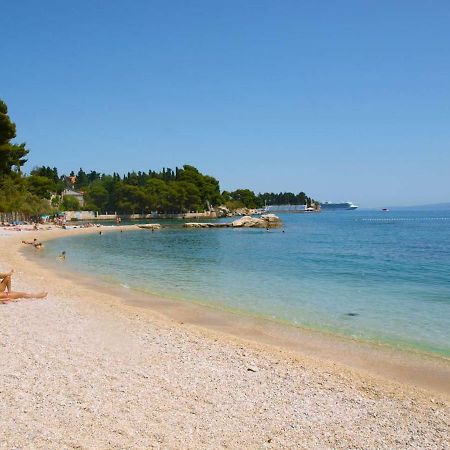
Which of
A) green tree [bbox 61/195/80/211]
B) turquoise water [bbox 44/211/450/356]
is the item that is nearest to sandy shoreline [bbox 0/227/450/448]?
turquoise water [bbox 44/211/450/356]

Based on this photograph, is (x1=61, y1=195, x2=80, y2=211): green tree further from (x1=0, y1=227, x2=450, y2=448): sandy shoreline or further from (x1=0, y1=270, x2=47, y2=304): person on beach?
(x1=0, y1=227, x2=450, y2=448): sandy shoreline

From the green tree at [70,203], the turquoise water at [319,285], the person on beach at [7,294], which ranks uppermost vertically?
the green tree at [70,203]

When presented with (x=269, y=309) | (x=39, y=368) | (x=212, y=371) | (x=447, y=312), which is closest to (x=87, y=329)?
(x=39, y=368)

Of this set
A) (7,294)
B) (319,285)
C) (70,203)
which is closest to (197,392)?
(7,294)

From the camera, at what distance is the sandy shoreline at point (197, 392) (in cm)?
595

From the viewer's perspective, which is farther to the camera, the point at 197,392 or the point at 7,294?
the point at 7,294

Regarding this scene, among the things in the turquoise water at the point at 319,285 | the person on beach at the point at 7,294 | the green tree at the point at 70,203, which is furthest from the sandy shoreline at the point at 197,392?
the green tree at the point at 70,203

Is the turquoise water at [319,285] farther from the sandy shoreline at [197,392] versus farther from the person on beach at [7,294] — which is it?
the person on beach at [7,294]

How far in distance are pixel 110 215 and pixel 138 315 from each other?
128019 millimetres

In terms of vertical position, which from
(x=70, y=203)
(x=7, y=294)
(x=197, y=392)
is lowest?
(x=197, y=392)

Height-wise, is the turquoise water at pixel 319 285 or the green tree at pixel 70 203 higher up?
the green tree at pixel 70 203

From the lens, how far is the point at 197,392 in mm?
7473

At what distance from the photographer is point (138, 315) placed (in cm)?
1423

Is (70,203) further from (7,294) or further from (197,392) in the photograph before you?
(197,392)
